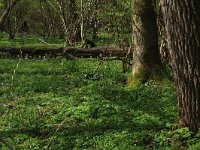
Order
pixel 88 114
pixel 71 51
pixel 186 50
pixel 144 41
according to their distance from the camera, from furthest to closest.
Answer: pixel 71 51
pixel 144 41
pixel 88 114
pixel 186 50

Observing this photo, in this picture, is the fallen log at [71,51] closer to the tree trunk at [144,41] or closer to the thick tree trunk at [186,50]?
the tree trunk at [144,41]

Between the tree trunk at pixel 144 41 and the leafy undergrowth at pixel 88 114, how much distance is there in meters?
0.44

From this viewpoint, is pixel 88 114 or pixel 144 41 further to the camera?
pixel 144 41

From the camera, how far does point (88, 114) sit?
9.56 m

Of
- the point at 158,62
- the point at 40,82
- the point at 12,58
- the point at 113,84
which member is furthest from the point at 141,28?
the point at 12,58

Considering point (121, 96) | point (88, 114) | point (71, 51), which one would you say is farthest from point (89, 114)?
point (71, 51)

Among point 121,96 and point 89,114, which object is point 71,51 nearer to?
point 121,96

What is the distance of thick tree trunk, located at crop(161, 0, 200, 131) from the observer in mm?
7066

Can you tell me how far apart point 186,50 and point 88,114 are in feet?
10.8

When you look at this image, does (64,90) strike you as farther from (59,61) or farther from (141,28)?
(59,61)

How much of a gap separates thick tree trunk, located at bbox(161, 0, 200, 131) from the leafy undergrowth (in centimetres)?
45

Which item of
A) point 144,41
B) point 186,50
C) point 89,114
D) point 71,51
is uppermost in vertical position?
point 144,41

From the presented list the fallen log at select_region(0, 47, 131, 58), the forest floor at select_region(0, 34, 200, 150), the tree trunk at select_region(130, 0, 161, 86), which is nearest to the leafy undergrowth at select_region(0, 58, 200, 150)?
the forest floor at select_region(0, 34, 200, 150)

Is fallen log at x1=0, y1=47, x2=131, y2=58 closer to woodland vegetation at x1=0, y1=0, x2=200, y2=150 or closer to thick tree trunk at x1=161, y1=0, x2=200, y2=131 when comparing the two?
woodland vegetation at x1=0, y1=0, x2=200, y2=150
